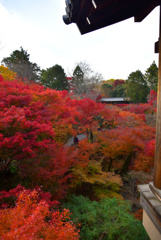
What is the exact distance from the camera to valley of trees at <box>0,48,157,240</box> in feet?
13.1

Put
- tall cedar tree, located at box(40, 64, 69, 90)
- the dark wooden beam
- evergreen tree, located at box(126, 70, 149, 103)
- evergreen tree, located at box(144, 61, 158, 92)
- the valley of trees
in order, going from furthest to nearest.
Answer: tall cedar tree, located at box(40, 64, 69, 90) < evergreen tree, located at box(144, 61, 158, 92) < evergreen tree, located at box(126, 70, 149, 103) < the valley of trees < the dark wooden beam

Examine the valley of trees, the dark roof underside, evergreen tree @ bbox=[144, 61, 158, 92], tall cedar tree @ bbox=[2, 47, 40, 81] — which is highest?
tall cedar tree @ bbox=[2, 47, 40, 81]

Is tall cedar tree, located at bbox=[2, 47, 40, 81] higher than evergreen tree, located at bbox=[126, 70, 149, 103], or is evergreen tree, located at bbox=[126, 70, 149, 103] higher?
tall cedar tree, located at bbox=[2, 47, 40, 81]

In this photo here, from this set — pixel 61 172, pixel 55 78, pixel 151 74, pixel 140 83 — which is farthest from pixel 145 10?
pixel 55 78

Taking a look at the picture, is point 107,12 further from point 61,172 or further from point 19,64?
point 19,64

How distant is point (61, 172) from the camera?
6672mm

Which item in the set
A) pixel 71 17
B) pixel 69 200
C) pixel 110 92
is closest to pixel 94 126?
pixel 69 200

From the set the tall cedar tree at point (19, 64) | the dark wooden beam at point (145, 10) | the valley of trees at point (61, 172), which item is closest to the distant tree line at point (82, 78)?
the tall cedar tree at point (19, 64)

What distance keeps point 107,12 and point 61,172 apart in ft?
21.1

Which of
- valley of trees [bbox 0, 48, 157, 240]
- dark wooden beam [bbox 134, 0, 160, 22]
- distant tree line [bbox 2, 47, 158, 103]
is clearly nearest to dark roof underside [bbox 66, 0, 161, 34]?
dark wooden beam [bbox 134, 0, 160, 22]

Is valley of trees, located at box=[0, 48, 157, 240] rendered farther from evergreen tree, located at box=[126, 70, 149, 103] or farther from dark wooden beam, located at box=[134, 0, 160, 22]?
evergreen tree, located at box=[126, 70, 149, 103]

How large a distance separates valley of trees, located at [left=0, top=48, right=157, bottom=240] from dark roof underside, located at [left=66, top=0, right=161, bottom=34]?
3.62 meters

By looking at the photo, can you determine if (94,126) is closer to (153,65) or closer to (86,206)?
(86,206)

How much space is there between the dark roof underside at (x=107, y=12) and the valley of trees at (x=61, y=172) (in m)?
3.62
